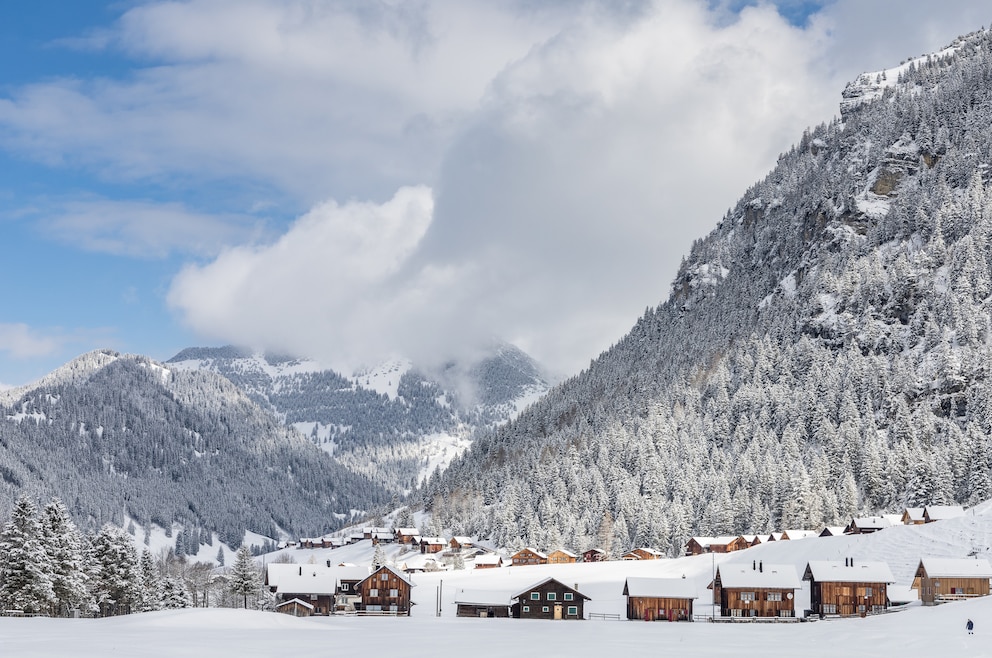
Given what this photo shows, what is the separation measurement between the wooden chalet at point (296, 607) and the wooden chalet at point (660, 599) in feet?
115

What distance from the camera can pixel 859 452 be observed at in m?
168

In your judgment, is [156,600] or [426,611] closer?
[156,600]

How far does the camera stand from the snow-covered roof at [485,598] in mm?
109750

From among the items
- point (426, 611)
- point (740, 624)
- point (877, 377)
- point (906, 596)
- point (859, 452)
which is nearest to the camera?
point (740, 624)

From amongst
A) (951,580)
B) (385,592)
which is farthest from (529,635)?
(951,580)

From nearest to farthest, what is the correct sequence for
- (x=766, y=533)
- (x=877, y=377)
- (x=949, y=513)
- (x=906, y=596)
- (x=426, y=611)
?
(x=906, y=596) < (x=426, y=611) < (x=949, y=513) < (x=766, y=533) < (x=877, y=377)

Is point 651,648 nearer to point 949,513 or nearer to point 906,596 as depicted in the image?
point 906,596

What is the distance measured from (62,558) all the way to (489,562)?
3875 inches

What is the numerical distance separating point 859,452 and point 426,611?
3493 inches

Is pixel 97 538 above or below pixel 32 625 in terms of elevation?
above

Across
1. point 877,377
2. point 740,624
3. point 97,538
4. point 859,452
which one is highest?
point 877,377

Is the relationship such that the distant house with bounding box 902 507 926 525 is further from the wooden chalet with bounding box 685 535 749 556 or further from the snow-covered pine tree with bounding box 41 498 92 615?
the snow-covered pine tree with bounding box 41 498 92 615

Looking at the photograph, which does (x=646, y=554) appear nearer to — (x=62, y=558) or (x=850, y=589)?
(x=850, y=589)

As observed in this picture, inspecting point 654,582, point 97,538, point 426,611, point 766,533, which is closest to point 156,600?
point 97,538
